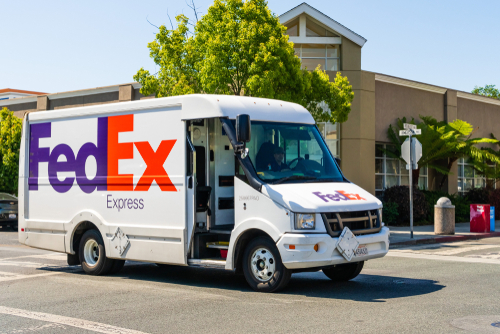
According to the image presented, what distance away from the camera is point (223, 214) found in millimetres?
10164

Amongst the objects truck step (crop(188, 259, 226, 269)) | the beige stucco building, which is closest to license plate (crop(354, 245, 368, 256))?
truck step (crop(188, 259, 226, 269))

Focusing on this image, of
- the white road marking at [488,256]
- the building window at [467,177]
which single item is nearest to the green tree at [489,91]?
the building window at [467,177]

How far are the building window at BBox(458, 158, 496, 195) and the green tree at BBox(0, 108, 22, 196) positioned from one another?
2198 cm

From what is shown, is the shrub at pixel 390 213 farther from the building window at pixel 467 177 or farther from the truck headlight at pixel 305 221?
the truck headlight at pixel 305 221

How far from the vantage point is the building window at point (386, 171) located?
26891mm

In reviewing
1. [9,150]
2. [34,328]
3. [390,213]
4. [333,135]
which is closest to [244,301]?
[34,328]

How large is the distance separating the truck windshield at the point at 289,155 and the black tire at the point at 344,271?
141cm

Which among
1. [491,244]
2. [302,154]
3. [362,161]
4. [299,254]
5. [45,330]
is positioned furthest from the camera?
[362,161]

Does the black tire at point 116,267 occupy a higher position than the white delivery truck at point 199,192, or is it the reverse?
the white delivery truck at point 199,192

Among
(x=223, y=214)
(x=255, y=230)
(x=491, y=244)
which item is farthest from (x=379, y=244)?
(x=491, y=244)

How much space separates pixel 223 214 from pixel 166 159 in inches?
51.3

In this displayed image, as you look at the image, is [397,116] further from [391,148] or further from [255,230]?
[255,230]

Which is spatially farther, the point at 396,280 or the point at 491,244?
the point at 491,244

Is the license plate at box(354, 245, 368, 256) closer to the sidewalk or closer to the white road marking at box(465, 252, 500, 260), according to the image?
the white road marking at box(465, 252, 500, 260)
